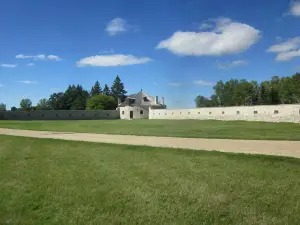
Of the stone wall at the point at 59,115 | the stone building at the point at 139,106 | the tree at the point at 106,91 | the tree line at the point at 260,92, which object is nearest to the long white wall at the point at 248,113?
the stone building at the point at 139,106

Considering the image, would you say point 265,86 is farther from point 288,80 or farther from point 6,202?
point 6,202

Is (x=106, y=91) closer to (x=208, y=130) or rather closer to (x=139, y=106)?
(x=139, y=106)

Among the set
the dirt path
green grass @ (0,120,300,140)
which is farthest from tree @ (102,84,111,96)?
the dirt path

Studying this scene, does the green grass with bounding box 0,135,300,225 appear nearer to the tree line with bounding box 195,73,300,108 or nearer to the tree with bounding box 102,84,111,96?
the tree line with bounding box 195,73,300,108

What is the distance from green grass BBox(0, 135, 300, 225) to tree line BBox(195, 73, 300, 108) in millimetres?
67719

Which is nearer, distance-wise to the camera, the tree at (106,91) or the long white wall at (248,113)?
the long white wall at (248,113)

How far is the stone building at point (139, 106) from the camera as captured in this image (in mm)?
69625

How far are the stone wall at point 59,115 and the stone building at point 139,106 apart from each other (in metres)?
3.81

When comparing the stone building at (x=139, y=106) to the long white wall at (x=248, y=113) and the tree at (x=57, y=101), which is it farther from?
the tree at (x=57, y=101)

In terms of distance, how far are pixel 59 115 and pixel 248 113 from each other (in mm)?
42952

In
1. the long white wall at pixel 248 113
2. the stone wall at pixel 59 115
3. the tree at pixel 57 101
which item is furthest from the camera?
the tree at pixel 57 101

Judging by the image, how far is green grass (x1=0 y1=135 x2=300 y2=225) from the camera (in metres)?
4.78

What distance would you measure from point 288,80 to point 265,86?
12.2 m

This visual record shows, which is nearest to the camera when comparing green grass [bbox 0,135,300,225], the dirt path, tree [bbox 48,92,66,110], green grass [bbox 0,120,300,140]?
green grass [bbox 0,135,300,225]
